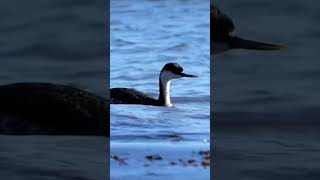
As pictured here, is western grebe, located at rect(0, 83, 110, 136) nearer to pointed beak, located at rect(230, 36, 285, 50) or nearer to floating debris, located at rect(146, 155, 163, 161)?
floating debris, located at rect(146, 155, 163, 161)

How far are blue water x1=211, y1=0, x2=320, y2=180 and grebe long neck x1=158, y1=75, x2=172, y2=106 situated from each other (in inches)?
10.6

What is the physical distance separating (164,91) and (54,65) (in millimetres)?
542

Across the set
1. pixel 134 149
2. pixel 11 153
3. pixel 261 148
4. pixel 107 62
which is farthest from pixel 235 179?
pixel 11 153

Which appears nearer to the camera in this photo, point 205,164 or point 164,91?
point 205,164

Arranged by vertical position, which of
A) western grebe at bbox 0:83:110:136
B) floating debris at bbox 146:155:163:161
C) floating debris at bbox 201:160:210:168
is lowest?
floating debris at bbox 201:160:210:168

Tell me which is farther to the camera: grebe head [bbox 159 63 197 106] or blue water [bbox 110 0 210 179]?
grebe head [bbox 159 63 197 106]

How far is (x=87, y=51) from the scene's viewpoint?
3.23m

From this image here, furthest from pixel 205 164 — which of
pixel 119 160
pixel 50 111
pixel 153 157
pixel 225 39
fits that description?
pixel 50 111

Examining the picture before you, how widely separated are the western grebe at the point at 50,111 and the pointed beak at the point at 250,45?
681mm

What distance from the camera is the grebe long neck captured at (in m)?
3.33

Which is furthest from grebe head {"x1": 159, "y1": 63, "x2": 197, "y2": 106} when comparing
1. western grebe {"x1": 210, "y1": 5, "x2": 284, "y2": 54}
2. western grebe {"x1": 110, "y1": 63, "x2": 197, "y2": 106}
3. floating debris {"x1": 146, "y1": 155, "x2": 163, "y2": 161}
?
floating debris {"x1": 146, "y1": 155, "x2": 163, "y2": 161}

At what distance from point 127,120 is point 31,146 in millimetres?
469

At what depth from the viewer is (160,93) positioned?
132 inches

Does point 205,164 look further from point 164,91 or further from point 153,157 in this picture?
point 164,91
